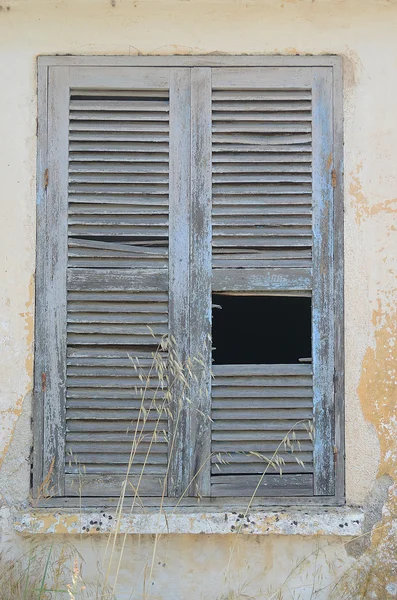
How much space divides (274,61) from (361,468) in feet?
6.72

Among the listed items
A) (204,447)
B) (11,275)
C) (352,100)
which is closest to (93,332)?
(11,275)

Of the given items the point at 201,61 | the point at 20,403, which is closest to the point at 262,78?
the point at 201,61

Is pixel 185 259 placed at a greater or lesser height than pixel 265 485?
greater

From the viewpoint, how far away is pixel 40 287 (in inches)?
137

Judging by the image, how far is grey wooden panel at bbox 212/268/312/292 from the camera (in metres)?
3.48

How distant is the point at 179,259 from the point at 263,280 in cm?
43

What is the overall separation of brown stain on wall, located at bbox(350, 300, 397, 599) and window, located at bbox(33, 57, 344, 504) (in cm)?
16

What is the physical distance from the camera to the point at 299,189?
3500mm

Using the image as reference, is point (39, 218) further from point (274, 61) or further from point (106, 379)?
point (274, 61)

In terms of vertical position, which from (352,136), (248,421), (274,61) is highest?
(274,61)

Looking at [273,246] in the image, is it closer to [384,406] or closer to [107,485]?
[384,406]

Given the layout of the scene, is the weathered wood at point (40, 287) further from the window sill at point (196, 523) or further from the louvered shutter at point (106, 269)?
the window sill at point (196, 523)

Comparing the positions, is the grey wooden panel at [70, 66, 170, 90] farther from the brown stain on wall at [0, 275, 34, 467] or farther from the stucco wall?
the brown stain on wall at [0, 275, 34, 467]

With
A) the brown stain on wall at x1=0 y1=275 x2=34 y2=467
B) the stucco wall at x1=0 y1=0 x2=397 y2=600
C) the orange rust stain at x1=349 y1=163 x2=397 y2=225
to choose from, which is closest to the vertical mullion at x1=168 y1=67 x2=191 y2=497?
the stucco wall at x1=0 y1=0 x2=397 y2=600
